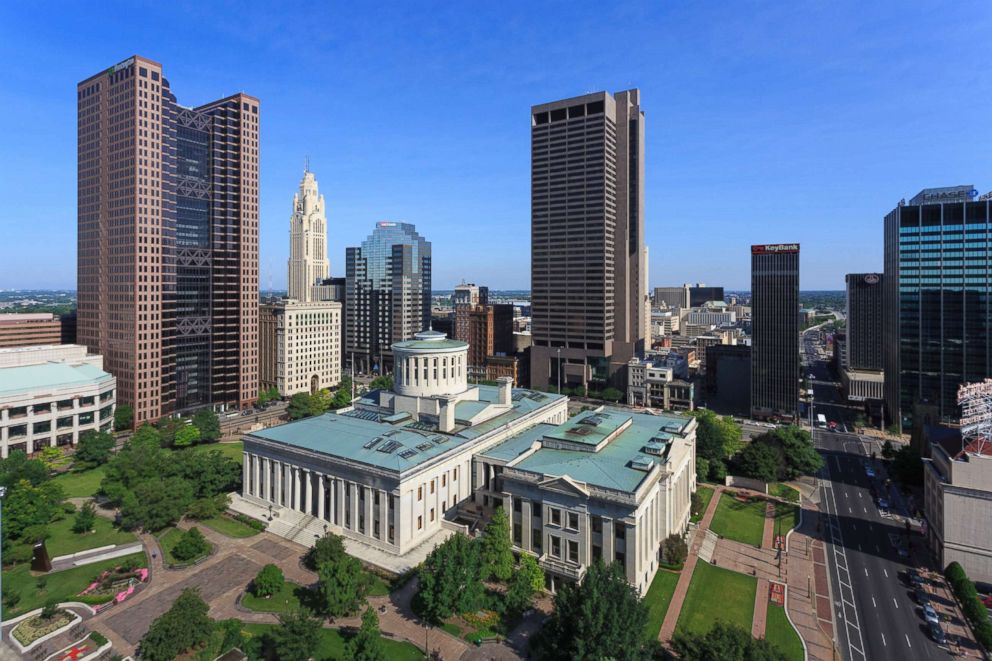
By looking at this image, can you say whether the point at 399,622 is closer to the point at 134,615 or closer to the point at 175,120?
the point at 134,615

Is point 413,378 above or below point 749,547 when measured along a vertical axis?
above

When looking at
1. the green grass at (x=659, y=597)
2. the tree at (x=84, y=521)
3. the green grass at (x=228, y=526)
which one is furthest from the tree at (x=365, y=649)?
the tree at (x=84, y=521)

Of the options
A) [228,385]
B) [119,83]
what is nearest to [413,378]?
[228,385]

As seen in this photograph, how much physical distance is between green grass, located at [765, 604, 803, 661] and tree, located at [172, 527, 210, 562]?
251 ft

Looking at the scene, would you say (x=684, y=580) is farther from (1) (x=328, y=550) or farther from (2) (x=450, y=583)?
(1) (x=328, y=550)

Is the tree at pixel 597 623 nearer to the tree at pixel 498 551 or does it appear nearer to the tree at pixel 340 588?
the tree at pixel 498 551

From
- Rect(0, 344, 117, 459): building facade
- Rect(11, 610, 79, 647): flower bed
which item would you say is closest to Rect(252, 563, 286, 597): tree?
Rect(11, 610, 79, 647): flower bed

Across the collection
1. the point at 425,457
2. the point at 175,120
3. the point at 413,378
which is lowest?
the point at 425,457

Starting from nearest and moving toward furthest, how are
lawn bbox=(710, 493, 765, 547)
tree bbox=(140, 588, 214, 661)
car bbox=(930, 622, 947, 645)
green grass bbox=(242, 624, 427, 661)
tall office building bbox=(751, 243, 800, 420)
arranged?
tree bbox=(140, 588, 214, 661), green grass bbox=(242, 624, 427, 661), car bbox=(930, 622, 947, 645), lawn bbox=(710, 493, 765, 547), tall office building bbox=(751, 243, 800, 420)

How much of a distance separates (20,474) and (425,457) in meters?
72.5

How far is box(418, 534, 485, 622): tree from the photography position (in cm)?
6094

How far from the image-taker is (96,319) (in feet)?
511

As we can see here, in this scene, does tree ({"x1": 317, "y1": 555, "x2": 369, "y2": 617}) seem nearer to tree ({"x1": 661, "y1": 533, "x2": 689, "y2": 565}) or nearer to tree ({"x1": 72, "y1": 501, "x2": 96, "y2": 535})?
tree ({"x1": 661, "y1": 533, "x2": 689, "y2": 565})

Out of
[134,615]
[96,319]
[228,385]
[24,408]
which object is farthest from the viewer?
[228,385]
